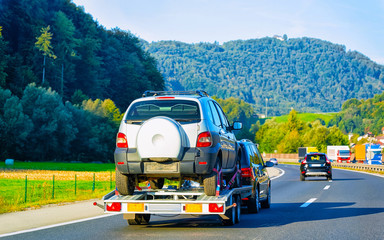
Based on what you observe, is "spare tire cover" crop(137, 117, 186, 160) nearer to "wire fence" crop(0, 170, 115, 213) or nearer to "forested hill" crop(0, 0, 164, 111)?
"wire fence" crop(0, 170, 115, 213)

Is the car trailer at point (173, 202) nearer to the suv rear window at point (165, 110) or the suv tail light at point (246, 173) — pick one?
the suv rear window at point (165, 110)

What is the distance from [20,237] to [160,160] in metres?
2.66

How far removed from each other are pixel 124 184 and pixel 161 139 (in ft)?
4.19

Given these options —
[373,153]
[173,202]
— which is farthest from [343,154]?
[173,202]

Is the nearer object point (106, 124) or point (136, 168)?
point (136, 168)

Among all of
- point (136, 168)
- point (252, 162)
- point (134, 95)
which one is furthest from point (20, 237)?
point (134, 95)

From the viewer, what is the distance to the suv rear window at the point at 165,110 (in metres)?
11.1

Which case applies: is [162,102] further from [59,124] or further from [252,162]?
[59,124]

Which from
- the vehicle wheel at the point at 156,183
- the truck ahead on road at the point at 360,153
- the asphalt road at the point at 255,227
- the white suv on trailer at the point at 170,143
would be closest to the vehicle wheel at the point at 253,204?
the asphalt road at the point at 255,227

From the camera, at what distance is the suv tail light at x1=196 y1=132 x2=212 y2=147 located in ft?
35.5

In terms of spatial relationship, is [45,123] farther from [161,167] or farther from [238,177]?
[161,167]

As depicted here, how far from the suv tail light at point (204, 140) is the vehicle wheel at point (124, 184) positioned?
1510mm

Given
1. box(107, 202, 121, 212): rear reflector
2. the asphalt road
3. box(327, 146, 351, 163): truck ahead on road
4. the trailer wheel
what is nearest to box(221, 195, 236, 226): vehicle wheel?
the asphalt road

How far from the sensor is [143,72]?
396 ft
